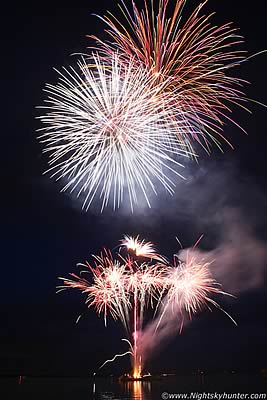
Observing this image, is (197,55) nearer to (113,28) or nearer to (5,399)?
(113,28)

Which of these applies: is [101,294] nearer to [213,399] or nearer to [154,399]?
[213,399]

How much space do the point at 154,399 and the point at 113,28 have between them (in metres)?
40.8

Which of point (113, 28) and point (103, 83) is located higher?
point (113, 28)

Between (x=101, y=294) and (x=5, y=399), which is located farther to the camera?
(x=5, y=399)

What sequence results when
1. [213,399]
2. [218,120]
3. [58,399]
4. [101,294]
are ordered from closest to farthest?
[218,120]
[101,294]
[213,399]
[58,399]

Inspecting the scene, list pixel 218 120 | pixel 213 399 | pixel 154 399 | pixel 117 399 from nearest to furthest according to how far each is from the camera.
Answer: pixel 218 120 → pixel 213 399 → pixel 154 399 → pixel 117 399

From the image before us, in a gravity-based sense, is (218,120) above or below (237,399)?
above

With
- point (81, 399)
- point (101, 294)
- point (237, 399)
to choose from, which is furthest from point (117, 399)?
point (101, 294)

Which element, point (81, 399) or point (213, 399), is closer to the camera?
point (213, 399)

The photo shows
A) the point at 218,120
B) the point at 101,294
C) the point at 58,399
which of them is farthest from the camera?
the point at 58,399

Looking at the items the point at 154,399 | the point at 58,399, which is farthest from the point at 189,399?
the point at 58,399

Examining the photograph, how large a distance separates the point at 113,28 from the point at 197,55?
403cm

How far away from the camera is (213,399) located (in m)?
45.9

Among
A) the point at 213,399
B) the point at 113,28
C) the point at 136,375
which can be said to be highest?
the point at 113,28
